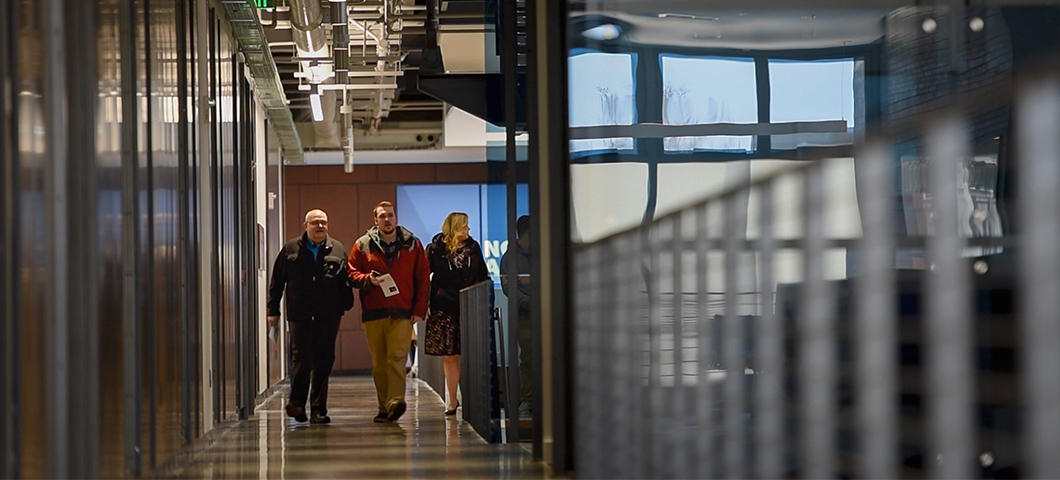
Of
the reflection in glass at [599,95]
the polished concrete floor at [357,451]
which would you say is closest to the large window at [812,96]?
the reflection in glass at [599,95]

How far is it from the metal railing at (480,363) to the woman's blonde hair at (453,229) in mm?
439

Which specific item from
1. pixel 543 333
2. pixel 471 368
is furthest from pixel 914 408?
pixel 471 368

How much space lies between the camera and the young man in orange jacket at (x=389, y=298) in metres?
7.99

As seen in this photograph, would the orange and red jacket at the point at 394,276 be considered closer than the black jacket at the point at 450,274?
Yes

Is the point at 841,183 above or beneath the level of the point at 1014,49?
beneath

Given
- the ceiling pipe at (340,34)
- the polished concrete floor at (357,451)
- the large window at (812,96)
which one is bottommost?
the polished concrete floor at (357,451)

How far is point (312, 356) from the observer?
7992 mm

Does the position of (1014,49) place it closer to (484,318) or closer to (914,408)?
(914,408)

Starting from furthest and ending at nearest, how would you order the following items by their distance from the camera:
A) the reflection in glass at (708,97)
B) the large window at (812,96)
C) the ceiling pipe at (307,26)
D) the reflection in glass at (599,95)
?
the ceiling pipe at (307,26), the reflection in glass at (599,95), the reflection in glass at (708,97), the large window at (812,96)

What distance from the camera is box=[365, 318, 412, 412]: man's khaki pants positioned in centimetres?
798

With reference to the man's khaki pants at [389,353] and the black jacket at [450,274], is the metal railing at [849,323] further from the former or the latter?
the black jacket at [450,274]

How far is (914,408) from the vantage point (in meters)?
2.78

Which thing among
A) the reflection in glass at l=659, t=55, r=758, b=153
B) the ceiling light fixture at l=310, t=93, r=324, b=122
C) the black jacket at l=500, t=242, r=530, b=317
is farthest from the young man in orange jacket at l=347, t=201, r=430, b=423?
the reflection in glass at l=659, t=55, r=758, b=153

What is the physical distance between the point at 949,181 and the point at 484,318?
5.47 metres
